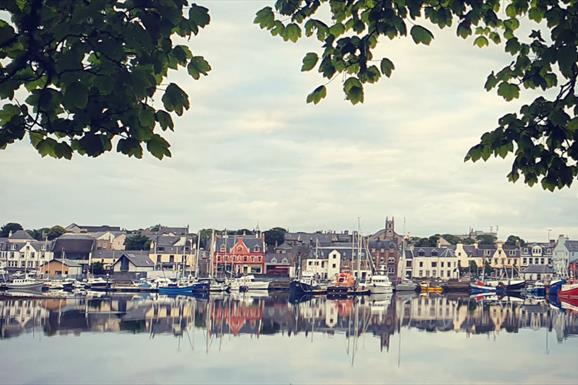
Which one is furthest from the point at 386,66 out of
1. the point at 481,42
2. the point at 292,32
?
the point at 481,42

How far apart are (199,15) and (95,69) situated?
0.92m

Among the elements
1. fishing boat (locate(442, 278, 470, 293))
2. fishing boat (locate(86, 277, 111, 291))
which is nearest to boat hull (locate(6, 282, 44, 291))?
fishing boat (locate(86, 277, 111, 291))

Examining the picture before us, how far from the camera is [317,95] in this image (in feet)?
23.4

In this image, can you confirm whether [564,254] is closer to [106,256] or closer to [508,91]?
[106,256]

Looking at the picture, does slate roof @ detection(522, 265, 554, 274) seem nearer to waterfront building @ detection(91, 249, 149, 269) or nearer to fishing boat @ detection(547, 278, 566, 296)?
fishing boat @ detection(547, 278, 566, 296)

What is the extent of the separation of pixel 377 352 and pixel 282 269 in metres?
93.8

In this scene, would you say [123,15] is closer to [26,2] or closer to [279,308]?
[26,2]

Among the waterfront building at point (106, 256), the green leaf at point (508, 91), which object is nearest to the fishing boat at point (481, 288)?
the waterfront building at point (106, 256)

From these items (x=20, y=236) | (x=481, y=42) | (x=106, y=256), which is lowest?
(x=106, y=256)

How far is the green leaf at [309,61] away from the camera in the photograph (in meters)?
6.99

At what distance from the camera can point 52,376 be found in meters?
35.9

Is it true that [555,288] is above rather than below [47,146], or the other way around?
below

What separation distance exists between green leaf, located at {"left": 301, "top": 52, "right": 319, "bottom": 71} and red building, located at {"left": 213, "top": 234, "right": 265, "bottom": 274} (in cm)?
13270

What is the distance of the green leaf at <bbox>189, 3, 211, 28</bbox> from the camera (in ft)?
18.6
